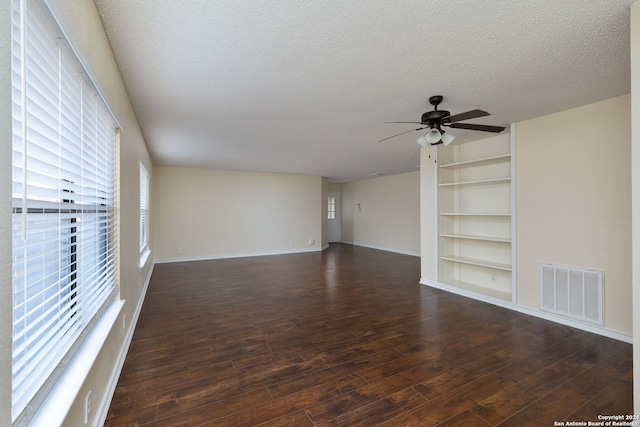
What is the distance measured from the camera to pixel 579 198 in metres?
3.15

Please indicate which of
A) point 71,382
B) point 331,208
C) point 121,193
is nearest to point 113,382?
point 71,382

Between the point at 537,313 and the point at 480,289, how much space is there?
869 mm

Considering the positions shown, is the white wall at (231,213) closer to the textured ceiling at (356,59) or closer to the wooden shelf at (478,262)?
the textured ceiling at (356,59)

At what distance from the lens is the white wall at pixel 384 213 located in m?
8.05

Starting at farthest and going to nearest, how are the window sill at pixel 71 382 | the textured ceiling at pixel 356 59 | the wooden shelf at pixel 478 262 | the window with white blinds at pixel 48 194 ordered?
1. the wooden shelf at pixel 478 262
2. the textured ceiling at pixel 356 59
3. the window sill at pixel 71 382
4. the window with white blinds at pixel 48 194

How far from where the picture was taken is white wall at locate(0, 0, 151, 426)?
0.74 metres

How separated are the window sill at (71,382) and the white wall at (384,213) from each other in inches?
292

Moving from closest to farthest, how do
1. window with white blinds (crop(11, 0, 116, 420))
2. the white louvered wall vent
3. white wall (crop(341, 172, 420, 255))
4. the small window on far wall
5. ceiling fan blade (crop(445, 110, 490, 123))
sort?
window with white blinds (crop(11, 0, 116, 420))
ceiling fan blade (crop(445, 110, 490, 123))
the white louvered wall vent
white wall (crop(341, 172, 420, 255))
the small window on far wall

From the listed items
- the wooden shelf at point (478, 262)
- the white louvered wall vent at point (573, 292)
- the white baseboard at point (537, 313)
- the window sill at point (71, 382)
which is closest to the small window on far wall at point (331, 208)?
the white baseboard at point (537, 313)

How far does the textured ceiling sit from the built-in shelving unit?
0.99 metres

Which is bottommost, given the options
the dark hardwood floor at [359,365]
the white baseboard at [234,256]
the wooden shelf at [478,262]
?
the dark hardwood floor at [359,365]

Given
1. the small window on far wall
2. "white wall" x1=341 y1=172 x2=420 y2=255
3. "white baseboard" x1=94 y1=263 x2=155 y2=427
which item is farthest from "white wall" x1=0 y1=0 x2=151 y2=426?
the small window on far wall

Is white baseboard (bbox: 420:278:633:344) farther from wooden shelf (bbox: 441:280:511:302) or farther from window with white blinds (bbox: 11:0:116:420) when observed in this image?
window with white blinds (bbox: 11:0:116:420)

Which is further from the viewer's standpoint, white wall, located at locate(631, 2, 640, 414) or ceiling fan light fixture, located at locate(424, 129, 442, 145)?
ceiling fan light fixture, located at locate(424, 129, 442, 145)
